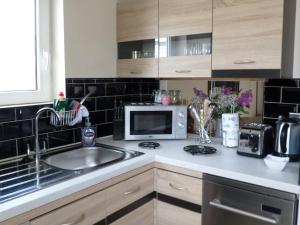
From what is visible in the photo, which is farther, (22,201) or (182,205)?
(182,205)

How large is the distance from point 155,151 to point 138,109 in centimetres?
38

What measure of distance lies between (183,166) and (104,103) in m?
0.89

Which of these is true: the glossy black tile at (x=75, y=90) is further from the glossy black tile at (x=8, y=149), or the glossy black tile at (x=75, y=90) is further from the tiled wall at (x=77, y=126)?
the glossy black tile at (x=8, y=149)

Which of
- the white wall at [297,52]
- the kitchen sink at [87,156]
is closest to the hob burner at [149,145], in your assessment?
the kitchen sink at [87,156]

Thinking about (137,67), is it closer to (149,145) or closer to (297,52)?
(149,145)

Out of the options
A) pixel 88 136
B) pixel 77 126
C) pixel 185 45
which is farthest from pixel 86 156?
pixel 185 45

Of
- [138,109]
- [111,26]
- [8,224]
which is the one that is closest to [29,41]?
[111,26]

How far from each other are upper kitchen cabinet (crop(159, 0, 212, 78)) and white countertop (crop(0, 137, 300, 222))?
0.54 m

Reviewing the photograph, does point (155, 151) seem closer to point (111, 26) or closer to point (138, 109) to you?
point (138, 109)

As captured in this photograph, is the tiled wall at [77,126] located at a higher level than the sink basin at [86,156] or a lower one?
higher

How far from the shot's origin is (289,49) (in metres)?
1.67

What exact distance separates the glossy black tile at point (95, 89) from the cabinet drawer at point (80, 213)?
89 cm

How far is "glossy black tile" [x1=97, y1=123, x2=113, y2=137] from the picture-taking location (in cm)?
218

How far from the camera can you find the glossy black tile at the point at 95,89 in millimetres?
2062
